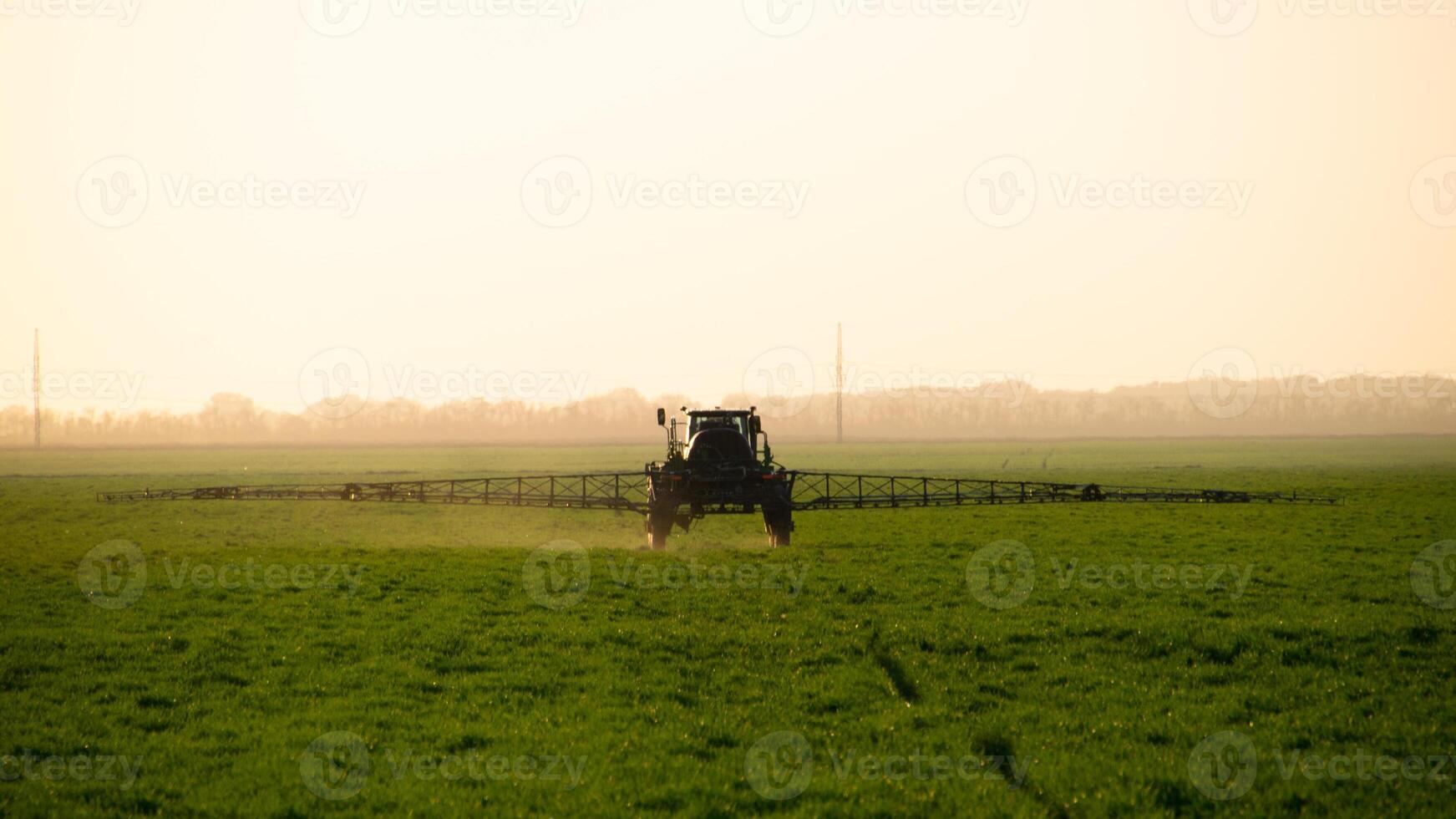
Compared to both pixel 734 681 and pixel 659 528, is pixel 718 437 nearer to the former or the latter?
pixel 659 528

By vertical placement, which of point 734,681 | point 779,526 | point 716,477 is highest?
point 716,477

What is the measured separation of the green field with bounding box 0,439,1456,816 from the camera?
10.6 metres

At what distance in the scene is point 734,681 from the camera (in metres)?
15.0

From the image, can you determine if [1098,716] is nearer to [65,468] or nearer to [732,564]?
[732,564]

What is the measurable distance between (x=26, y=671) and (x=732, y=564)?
16.0 m

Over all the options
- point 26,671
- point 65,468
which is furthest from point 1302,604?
point 65,468

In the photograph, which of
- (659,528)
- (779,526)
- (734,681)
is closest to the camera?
(734,681)

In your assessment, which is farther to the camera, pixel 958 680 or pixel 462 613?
pixel 462 613

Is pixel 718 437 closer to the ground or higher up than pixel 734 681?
higher up

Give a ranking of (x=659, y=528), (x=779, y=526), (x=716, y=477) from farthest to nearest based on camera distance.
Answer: (x=779, y=526) < (x=659, y=528) < (x=716, y=477)

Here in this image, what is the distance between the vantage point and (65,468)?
390ft

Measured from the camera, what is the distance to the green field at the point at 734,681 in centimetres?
1062

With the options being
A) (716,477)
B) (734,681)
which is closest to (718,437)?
(716,477)

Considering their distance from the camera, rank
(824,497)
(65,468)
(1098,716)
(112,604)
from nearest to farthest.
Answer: (1098,716) → (112,604) → (824,497) → (65,468)
